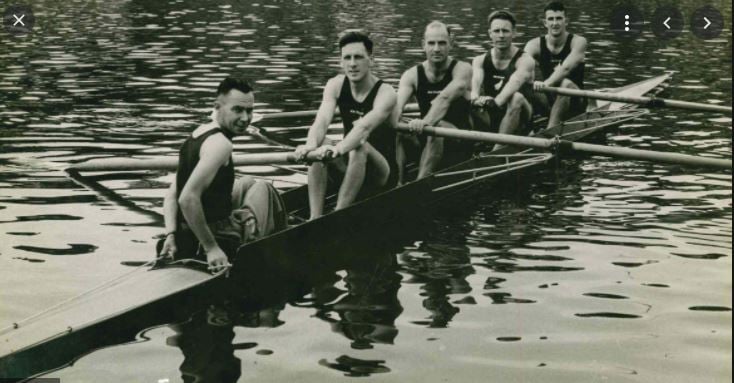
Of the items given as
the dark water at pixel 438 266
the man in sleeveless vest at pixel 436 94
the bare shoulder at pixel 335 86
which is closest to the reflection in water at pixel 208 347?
the dark water at pixel 438 266

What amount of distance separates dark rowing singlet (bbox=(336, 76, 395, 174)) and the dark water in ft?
3.10

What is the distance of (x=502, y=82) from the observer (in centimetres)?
1216

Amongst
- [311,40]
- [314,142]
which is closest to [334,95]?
[314,142]

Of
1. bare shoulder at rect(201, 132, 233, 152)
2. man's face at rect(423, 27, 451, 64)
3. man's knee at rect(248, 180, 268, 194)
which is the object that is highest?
man's face at rect(423, 27, 451, 64)

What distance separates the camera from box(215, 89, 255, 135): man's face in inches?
257

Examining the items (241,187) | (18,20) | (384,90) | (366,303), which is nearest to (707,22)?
(18,20)

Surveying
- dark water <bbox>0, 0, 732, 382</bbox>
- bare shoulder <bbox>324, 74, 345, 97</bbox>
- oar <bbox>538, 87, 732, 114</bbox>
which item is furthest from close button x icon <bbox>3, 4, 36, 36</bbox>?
bare shoulder <bbox>324, 74, 345, 97</bbox>

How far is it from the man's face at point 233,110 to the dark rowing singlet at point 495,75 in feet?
20.5

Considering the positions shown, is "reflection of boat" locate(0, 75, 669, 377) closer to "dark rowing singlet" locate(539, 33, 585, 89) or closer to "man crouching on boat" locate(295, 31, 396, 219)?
"man crouching on boat" locate(295, 31, 396, 219)

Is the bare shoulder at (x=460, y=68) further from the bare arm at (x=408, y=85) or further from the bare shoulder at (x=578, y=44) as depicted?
the bare shoulder at (x=578, y=44)

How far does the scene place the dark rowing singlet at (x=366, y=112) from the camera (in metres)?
8.77

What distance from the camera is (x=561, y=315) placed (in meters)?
6.93

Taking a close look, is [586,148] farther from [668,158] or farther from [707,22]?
[707,22]

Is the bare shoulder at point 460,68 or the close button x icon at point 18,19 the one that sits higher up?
the close button x icon at point 18,19
